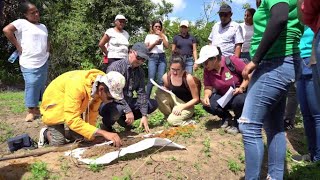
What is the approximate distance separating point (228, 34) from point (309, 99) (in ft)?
8.26

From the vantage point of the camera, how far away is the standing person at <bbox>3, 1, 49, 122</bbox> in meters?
5.97

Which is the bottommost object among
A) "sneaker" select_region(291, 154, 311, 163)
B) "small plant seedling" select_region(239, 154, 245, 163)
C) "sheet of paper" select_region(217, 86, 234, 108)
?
"sneaker" select_region(291, 154, 311, 163)

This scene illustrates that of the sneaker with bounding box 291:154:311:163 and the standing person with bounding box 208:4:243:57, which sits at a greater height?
the standing person with bounding box 208:4:243:57

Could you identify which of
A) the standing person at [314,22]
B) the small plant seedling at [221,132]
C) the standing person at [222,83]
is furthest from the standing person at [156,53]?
the standing person at [314,22]

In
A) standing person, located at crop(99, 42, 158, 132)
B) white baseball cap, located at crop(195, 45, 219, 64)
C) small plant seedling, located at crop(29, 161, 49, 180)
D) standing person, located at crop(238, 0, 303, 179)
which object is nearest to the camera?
standing person, located at crop(238, 0, 303, 179)

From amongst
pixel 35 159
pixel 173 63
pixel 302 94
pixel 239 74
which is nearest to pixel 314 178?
pixel 302 94

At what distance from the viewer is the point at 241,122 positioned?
10.1ft

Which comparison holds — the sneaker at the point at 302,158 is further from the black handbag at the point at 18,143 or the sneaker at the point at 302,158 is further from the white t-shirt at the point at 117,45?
the white t-shirt at the point at 117,45

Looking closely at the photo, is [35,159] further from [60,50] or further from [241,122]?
[60,50]

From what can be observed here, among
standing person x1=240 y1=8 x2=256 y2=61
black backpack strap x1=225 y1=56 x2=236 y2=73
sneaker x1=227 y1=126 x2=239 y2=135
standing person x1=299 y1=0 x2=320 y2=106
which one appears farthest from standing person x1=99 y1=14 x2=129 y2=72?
standing person x1=299 y1=0 x2=320 y2=106

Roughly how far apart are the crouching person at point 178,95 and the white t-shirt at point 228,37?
1.06 m

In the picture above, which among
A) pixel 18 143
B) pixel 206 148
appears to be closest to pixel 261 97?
pixel 206 148

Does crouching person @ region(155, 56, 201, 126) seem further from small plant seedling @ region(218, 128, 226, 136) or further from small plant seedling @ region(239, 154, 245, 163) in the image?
small plant seedling @ region(239, 154, 245, 163)

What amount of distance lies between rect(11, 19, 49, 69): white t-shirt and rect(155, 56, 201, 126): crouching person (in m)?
2.05
